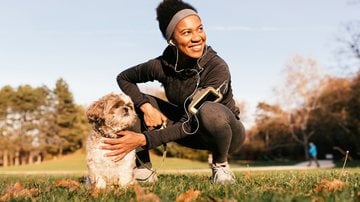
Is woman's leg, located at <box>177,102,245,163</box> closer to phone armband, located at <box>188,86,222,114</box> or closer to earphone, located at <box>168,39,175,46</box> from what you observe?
phone armband, located at <box>188,86,222,114</box>

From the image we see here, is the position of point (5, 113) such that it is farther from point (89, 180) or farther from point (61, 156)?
point (89, 180)

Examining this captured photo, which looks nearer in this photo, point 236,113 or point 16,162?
point 236,113

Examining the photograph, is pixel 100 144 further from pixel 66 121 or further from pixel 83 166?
pixel 66 121

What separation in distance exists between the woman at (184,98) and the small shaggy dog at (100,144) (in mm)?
111

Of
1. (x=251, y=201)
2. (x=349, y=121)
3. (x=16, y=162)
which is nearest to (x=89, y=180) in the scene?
(x=251, y=201)

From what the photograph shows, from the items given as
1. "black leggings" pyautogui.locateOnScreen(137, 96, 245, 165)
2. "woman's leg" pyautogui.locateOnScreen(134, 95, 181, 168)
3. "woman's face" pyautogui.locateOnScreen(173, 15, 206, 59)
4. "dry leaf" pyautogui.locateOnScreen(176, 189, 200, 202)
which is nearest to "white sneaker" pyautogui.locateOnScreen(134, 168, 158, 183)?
"woman's leg" pyautogui.locateOnScreen(134, 95, 181, 168)

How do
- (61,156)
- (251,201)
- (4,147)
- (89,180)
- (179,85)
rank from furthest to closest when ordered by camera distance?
(61,156)
(4,147)
(179,85)
(89,180)
(251,201)

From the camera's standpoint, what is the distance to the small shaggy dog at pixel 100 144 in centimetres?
505

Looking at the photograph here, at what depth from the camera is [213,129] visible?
5266mm

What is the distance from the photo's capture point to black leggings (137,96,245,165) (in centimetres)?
518

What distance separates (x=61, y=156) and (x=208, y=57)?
237 ft

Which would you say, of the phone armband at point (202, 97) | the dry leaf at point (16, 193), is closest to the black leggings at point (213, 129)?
the phone armband at point (202, 97)

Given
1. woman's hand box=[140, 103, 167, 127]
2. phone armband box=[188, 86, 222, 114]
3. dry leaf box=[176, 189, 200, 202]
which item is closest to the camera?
dry leaf box=[176, 189, 200, 202]

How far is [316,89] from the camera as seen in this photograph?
5369 cm
